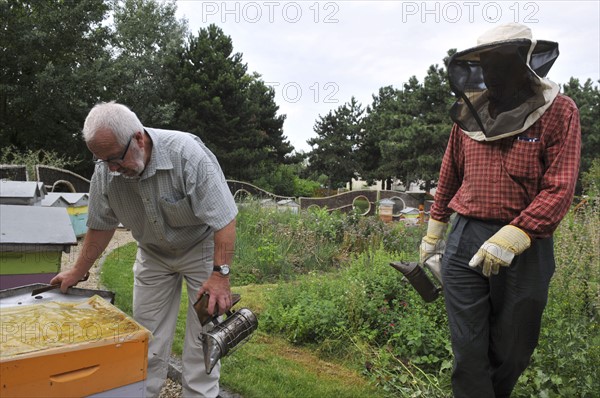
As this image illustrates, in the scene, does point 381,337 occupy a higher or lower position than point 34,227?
lower

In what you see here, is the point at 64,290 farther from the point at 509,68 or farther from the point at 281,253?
the point at 281,253

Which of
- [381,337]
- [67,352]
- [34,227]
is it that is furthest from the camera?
[381,337]

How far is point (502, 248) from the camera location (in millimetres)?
1996

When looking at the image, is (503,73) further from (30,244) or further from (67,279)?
(30,244)

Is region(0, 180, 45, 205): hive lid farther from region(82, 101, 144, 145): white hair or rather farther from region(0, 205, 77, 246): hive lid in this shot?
region(82, 101, 144, 145): white hair

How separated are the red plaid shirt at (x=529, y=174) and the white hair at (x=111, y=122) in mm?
1622

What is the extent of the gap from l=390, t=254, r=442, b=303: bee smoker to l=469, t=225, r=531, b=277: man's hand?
2.11ft

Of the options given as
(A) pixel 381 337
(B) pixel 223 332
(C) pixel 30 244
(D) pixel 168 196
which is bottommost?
(A) pixel 381 337

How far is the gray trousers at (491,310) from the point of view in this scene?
214 centimetres

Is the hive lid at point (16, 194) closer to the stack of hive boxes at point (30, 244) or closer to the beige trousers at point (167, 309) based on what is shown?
the stack of hive boxes at point (30, 244)

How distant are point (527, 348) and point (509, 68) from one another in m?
1.31

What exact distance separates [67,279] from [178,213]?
61 cm

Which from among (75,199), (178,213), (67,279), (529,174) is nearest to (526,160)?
(529,174)

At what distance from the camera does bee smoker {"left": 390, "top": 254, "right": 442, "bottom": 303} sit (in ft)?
8.81
